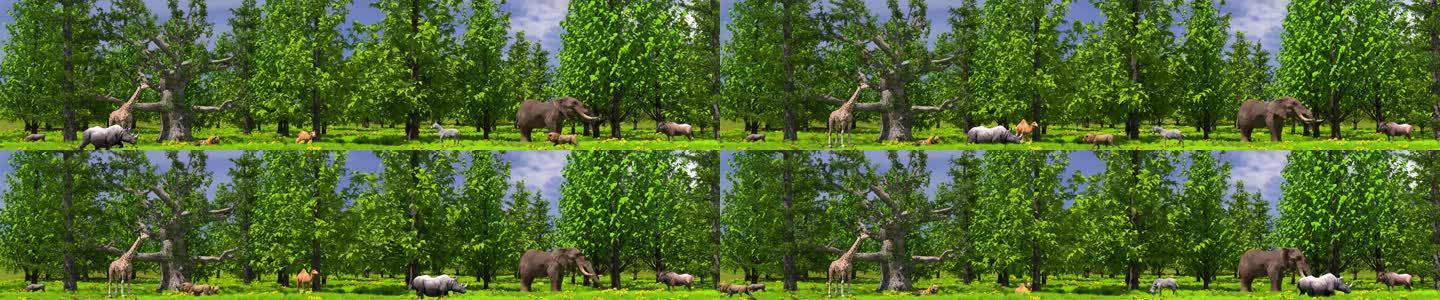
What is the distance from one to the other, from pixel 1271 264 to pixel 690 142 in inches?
645

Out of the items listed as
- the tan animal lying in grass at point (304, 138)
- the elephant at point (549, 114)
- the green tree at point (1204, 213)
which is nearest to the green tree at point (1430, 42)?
the green tree at point (1204, 213)

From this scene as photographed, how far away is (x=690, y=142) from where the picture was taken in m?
30.0

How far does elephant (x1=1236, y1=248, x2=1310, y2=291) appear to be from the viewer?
28594mm

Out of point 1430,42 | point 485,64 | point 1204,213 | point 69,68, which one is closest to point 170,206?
point 69,68

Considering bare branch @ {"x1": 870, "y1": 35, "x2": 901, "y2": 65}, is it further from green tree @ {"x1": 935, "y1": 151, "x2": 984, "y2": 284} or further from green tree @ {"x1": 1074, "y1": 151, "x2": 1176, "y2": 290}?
green tree @ {"x1": 1074, "y1": 151, "x2": 1176, "y2": 290}

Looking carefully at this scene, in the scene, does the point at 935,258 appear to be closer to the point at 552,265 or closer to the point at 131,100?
the point at 552,265

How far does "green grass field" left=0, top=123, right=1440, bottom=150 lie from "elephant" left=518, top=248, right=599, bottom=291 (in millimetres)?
2962

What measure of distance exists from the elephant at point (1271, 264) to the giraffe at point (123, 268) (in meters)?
29.7

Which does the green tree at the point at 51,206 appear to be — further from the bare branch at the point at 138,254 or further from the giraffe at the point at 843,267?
the giraffe at the point at 843,267

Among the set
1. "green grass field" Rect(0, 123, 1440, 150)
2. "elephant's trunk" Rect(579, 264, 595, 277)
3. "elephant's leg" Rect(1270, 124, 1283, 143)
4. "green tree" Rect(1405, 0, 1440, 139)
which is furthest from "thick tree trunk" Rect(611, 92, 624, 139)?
"green tree" Rect(1405, 0, 1440, 139)

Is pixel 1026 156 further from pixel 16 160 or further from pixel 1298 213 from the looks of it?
pixel 16 160

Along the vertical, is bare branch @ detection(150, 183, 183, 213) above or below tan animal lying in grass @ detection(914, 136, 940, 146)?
below

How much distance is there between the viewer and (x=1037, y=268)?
27688 millimetres

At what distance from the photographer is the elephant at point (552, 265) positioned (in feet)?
92.2
